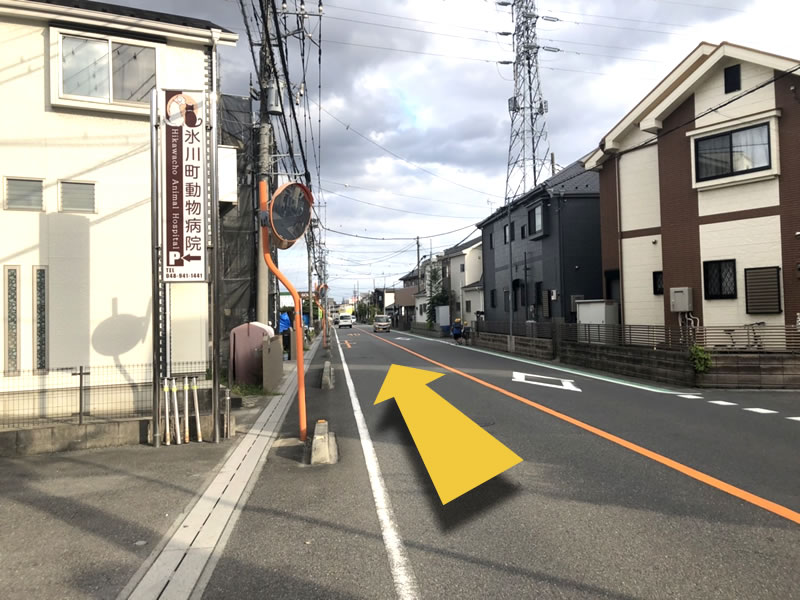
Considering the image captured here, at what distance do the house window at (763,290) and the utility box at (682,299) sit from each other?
154 cm

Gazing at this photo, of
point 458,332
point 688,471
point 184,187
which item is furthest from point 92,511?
point 458,332

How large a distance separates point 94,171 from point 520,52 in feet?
87.5

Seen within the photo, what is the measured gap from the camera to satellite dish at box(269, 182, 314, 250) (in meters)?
7.11

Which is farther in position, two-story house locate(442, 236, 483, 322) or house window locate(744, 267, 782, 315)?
two-story house locate(442, 236, 483, 322)

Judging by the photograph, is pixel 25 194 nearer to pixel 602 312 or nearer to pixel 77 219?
pixel 77 219

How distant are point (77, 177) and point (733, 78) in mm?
17441

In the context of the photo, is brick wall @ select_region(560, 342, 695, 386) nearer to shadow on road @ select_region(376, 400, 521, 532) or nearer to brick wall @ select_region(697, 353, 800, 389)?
brick wall @ select_region(697, 353, 800, 389)

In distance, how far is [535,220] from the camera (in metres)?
30.0

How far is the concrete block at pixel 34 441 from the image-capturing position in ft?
23.3

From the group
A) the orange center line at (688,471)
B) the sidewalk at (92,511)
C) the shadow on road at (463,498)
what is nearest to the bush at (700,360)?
the orange center line at (688,471)

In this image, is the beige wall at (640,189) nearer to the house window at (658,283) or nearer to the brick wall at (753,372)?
the house window at (658,283)

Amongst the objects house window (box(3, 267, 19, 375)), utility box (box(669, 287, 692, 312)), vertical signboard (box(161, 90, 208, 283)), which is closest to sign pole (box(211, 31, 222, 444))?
vertical signboard (box(161, 90, 208, 283))

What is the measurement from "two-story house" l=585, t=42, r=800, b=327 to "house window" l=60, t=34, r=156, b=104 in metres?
14.9

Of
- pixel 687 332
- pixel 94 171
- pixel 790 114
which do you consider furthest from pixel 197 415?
pixel 790 114
